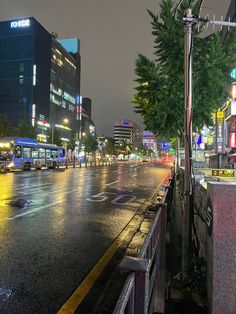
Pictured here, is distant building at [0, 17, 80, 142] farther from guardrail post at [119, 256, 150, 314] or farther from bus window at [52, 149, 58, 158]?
guardrail post at [119, 256, 150, 314]

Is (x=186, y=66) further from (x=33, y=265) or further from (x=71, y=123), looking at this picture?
(x=71, y=123)

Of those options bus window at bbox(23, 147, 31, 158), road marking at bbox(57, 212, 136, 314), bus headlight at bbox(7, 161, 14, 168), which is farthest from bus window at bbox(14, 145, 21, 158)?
road marking at bbox(57, 212, 136, 314)

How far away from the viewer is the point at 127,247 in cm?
742

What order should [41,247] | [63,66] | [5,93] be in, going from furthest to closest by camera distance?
[63,66], [5,93], [41,247]

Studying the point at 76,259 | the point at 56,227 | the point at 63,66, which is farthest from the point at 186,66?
the point at 63,66

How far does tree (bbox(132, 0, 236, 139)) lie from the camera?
8.46 meters

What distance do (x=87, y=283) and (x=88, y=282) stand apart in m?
0.04

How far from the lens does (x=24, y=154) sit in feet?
128

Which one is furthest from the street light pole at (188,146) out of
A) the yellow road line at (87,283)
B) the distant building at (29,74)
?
the distant building at (29,74)

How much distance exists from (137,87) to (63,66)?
12372 cm

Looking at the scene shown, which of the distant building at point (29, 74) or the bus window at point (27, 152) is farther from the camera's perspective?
the distant building at point (29, 74)

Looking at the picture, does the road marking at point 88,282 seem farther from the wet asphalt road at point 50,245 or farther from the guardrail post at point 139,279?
the guardrail post at point 139,279

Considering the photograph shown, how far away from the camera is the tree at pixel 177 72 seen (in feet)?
27.8

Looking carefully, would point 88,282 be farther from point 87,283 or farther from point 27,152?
point 27,152
